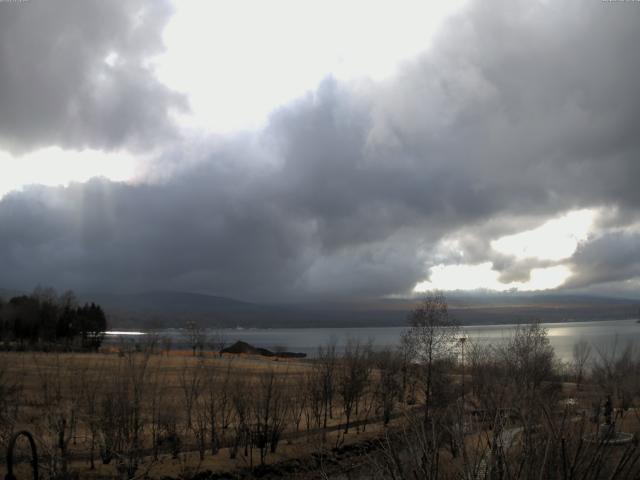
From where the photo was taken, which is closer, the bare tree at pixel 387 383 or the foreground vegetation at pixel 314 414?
the foreground vegetation at pixel 314 414

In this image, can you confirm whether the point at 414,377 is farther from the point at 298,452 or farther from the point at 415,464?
the point at 415,464

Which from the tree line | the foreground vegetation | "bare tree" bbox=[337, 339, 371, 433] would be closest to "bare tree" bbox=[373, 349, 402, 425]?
the foreground vegetation

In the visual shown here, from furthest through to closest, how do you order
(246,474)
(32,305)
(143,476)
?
(32,305) < (246,474) < (143,476)

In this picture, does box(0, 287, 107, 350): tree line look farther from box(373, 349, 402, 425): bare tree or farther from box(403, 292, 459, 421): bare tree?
box(403, 292, 459, 421): bare tree

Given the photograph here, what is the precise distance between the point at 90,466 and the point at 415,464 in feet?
88.1

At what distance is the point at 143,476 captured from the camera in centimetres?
2886

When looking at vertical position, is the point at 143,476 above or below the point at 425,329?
below

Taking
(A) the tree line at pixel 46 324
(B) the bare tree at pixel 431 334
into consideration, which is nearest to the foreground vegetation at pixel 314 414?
(B) the bare tree at pixel 431 334

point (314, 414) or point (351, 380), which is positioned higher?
point (351, 380)

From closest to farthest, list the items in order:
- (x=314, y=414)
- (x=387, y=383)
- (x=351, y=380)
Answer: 1. (x=314, y=414)
2. (x=351, y=380)
3. (x=387, y=383)

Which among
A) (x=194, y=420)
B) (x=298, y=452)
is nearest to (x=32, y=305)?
(x=194, y=420)

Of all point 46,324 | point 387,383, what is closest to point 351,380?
point 387,383

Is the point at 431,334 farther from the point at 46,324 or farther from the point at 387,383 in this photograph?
the point at 46,324

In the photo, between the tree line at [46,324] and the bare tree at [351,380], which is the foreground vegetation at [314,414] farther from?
the tree line at [46,324]
